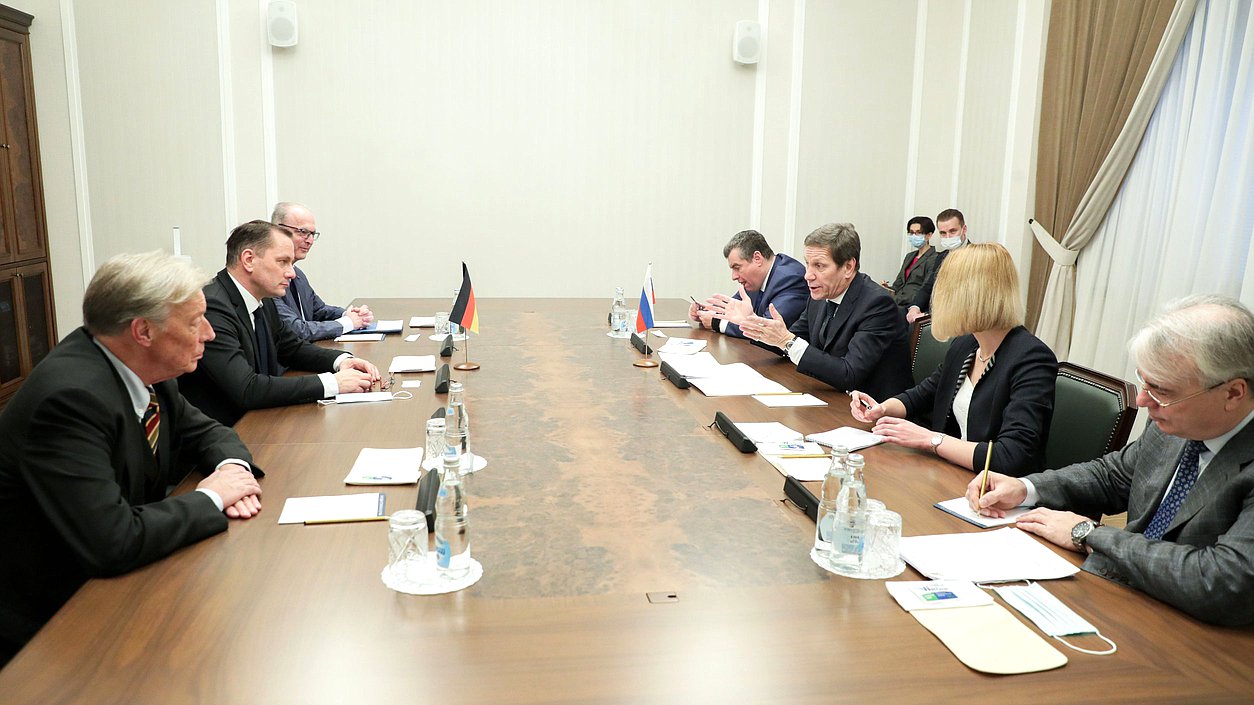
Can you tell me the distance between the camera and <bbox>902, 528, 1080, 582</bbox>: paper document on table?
1.65 m

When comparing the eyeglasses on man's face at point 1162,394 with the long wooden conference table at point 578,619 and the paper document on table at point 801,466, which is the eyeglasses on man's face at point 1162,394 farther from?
the paper document on table at point 801,466

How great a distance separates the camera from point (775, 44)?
22.5 ft

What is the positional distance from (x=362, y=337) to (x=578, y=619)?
10.0 ft

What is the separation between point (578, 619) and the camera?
1447 mm

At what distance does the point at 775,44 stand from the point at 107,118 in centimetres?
486

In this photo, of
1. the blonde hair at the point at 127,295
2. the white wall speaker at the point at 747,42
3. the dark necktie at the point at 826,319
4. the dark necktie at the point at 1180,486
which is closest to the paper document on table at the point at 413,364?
the blonde hair at the point at 127,295

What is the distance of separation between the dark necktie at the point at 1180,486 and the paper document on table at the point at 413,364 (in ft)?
8.12

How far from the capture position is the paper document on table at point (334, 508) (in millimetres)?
1856

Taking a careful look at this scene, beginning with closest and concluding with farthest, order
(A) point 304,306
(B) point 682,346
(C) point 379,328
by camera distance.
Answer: (B) point 682,346
(C) point 379,328
(A) point 304,306

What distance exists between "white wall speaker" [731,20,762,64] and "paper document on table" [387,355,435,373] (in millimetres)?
4156

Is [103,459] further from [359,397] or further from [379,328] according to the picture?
[379,328]

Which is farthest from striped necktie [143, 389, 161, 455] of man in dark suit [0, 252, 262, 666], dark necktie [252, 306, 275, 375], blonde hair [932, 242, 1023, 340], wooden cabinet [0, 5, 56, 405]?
wooden cabinet [0, 5, 56, 405]

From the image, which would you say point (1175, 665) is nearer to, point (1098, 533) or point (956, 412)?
point (1098, 533)

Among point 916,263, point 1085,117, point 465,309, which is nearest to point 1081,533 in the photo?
point 465,309
